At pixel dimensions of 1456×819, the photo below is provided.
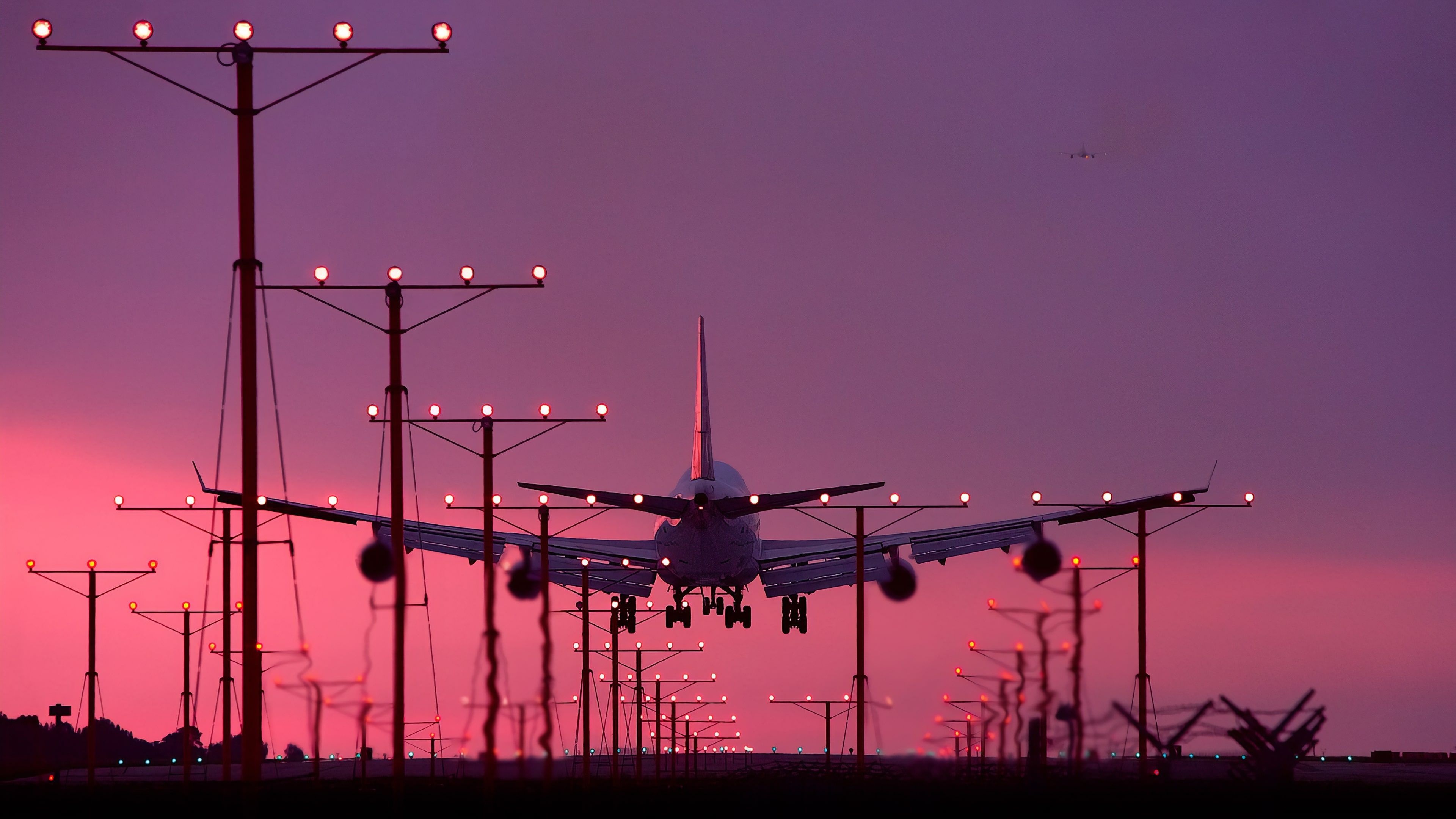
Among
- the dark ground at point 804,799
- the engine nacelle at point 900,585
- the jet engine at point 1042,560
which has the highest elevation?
the jet engine at point 1042,560

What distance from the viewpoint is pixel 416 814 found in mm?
41562

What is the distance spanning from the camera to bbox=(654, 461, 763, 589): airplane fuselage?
83625mm

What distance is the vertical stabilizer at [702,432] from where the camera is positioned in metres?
94.9

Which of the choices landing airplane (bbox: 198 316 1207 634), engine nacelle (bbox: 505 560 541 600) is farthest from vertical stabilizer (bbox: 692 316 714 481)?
engine nacelle (bbox: 505 560 541 600)

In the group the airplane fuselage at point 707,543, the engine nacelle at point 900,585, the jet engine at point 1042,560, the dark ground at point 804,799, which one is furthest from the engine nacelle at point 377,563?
the airplane fuselage at point 707,543

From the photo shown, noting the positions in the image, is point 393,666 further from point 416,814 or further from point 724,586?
point 724,586

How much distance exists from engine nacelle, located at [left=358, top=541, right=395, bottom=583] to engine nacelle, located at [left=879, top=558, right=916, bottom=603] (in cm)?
2909

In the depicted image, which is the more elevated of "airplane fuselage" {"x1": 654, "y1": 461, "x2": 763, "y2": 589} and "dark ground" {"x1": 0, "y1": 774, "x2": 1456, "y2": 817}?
"airplane fuselage" {"x1": 654, "y1": 461, "x2": 763, "y2": 589}

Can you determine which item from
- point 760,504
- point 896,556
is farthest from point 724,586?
point 760,504

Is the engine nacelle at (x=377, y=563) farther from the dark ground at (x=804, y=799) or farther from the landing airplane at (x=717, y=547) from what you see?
the landing airplane at (x=717, y=547)

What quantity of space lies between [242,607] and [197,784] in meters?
28.7

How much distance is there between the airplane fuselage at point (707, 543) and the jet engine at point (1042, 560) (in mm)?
28162

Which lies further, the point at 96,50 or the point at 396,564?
the point at 396,564

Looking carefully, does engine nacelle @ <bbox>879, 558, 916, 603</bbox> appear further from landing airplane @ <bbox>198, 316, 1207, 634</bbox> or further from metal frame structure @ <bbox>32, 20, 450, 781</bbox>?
metal frame structure @ <bbox>32, 20, 450, 781</bbox>
